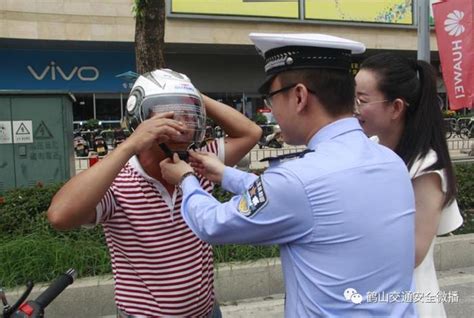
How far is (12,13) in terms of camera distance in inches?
725

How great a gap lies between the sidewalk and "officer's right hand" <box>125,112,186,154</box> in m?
2.96

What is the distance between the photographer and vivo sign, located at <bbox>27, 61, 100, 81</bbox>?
20.9m

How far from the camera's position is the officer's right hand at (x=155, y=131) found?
163 cm

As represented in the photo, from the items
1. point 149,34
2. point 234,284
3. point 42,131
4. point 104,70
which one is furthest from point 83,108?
point 234,284

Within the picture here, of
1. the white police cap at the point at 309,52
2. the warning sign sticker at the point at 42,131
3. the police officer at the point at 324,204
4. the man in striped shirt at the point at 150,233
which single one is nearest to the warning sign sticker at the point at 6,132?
the warning sign sticker at the point at 42,131

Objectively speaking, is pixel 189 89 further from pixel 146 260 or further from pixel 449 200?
pixel 449 200

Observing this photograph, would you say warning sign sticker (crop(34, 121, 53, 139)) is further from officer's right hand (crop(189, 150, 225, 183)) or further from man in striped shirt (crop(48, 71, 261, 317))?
officer's right hand (crop(189, 150, 225, 183))

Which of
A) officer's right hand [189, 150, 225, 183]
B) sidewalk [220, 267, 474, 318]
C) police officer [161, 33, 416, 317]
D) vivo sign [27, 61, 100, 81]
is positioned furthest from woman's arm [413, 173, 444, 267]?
vivo sign [27, 61, 100, 81]

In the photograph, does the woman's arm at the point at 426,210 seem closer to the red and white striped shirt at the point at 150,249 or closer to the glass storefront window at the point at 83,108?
the red and white striped shirt at the point at 150,249

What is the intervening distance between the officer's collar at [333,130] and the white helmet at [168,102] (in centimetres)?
42

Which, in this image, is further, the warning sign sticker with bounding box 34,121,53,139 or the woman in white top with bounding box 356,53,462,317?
the warning sign sticker with bounding box 34,121,53,139

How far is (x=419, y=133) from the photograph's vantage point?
200 centimetres

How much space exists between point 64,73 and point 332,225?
2158 centimetres

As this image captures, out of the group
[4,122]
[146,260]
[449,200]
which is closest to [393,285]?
[449,200]
